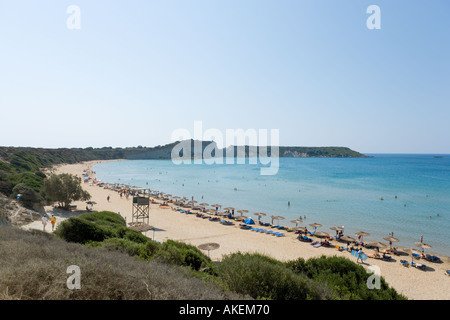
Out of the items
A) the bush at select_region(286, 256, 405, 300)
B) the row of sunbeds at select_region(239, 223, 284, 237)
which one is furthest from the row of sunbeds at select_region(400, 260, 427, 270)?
the bush at select_region(286, 256, 405, 300)

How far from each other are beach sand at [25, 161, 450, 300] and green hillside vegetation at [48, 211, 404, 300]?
3.20 metres

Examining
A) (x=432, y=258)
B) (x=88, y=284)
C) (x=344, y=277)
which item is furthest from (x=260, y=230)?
(x=88, y=284)

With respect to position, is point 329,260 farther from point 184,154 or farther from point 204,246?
point 184,154

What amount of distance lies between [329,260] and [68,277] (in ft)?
23.8

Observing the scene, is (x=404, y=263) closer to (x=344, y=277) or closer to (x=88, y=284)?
(x=344, y=277)

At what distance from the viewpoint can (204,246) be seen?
1197cm

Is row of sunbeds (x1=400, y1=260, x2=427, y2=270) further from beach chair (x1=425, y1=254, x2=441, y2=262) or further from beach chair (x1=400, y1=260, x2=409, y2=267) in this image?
beach chair (x1=425, y1=254, x2=441, y2=262)

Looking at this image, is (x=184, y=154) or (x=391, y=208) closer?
(x=391, y=208)

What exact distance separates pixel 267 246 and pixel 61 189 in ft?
62.5

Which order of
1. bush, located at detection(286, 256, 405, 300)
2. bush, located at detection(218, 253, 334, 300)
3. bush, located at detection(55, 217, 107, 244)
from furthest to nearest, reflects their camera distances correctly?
1. bush, located at detection(55, 217, 107, 244)
2. bush, located at detection(286, 256, 405, 300)
3. bush, located at detection(218, 253, 334, 300)

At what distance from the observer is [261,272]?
17.6ft

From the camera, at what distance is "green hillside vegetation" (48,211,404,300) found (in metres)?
5.32

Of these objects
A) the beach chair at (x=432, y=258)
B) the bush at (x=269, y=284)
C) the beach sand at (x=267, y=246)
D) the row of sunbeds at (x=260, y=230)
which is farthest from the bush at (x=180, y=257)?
the beach chair at (x=432, y=258)
